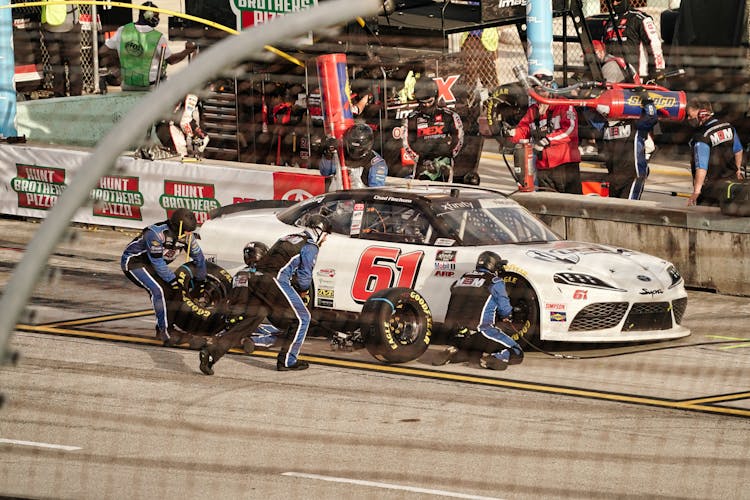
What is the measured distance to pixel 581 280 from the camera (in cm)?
1050

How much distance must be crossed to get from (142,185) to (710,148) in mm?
6508

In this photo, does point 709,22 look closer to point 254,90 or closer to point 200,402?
point 254,90

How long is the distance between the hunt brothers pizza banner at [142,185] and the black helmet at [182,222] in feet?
12.7

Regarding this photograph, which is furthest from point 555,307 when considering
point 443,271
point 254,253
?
point 254,253

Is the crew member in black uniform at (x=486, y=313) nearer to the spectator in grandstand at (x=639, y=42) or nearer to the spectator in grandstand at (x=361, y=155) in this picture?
the spectator in grandstand at (x=361, y=155)

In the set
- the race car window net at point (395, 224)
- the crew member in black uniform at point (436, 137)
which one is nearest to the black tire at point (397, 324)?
the race car window net at point (395, 224)

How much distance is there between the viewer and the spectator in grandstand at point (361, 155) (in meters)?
13.6

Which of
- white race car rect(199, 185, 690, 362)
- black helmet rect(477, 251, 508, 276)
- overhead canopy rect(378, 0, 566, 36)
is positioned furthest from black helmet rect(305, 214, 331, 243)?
overhead canopy rect(378, 0, 566, 36)

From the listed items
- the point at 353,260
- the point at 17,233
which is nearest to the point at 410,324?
the point at 353,260

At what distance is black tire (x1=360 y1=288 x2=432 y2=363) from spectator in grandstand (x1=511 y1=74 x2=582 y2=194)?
4.62 metres

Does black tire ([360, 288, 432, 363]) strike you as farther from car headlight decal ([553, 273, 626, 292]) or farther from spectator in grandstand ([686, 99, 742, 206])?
spectator in grandstand ([686, 99, 742, 206])

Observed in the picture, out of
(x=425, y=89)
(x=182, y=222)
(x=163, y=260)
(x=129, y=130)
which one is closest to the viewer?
(x=129, y=130)

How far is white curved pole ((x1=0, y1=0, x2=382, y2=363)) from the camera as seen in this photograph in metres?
3.90

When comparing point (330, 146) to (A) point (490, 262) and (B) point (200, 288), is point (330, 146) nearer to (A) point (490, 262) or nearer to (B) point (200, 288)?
(B) point (200, 288)
